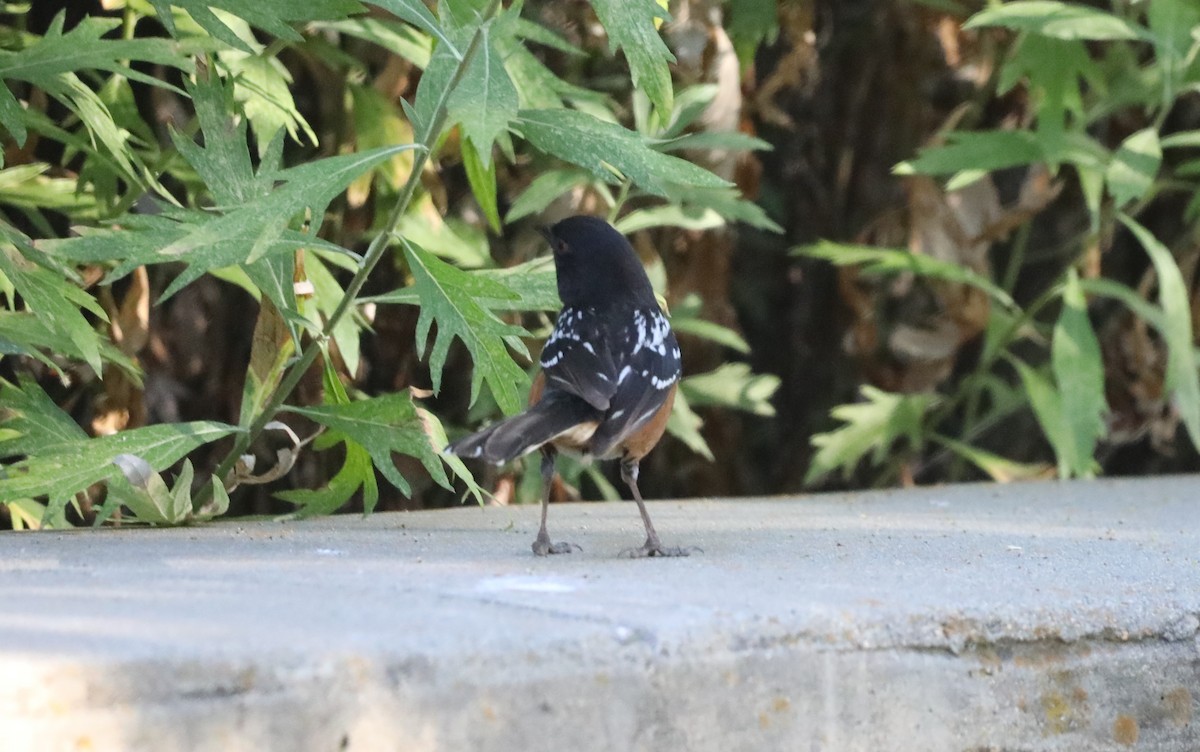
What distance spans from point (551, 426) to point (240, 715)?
137 cm

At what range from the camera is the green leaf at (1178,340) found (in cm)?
501

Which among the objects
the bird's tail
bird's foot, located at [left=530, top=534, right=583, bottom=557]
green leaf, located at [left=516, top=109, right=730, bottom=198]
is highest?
green leaf, located at [left=516, top=109, right=730, bottom=198]

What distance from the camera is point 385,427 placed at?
11.9 feet

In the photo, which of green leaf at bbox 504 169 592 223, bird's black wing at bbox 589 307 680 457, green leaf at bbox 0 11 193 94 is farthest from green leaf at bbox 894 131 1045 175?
green leaf at bbox 0 11 193 94

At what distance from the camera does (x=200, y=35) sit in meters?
4.07

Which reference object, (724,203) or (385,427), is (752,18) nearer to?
(724,203)

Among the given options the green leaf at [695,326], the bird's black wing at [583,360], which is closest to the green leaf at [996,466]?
the green leaf at [695,326]

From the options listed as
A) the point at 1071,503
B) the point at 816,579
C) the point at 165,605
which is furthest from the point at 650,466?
the point at 165,605

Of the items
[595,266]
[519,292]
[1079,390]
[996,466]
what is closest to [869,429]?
[996,466]

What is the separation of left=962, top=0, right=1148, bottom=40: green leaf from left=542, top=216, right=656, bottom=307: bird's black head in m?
1.76

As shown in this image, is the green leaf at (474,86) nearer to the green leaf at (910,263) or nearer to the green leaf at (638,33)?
the green leaf at (638,33)

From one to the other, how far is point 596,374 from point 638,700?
130 centimetres

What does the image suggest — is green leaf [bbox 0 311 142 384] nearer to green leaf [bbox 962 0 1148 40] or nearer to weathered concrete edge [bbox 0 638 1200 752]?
weathered concrete edge [bbox 0 638 1200 752]

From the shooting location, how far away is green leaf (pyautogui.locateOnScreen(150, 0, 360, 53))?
131 inches
